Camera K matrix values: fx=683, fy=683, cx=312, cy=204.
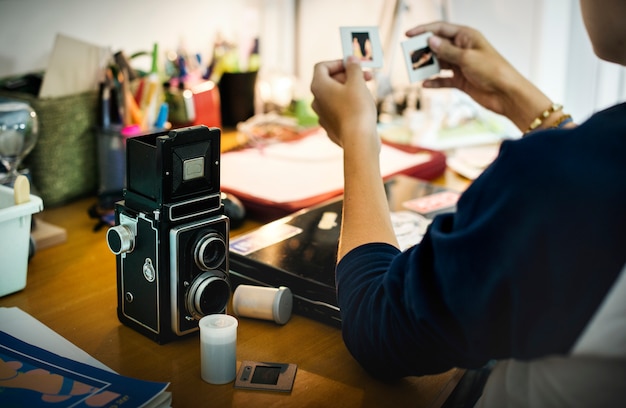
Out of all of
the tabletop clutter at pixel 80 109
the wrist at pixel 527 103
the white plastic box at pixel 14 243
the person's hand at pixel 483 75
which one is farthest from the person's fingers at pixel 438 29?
the white plastic box at pixel 14 243

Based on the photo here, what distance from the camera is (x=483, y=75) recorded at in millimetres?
1332

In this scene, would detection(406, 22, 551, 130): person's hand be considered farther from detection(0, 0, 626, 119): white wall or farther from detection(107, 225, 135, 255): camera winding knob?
detection(107, 225, 135, 255): camera winding knob

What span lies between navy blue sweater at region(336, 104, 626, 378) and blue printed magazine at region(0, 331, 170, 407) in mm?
310

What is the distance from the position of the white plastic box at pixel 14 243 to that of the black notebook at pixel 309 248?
316mm

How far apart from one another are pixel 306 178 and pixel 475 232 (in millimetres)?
861

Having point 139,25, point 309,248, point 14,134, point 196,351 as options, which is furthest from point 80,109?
point 196,351

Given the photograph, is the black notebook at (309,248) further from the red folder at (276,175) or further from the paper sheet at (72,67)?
the paper sheet at (72,67)

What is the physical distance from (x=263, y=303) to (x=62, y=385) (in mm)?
302

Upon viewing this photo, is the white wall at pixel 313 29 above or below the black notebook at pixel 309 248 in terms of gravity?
above

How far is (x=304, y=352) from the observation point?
916 mm

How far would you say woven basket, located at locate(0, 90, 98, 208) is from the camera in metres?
1.39

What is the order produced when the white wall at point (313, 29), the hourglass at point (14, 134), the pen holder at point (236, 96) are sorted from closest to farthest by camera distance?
1. the hourglass at point (14, 134)
2. the white wall at point (313, 29)
3. the pen holder at point (236, 96)

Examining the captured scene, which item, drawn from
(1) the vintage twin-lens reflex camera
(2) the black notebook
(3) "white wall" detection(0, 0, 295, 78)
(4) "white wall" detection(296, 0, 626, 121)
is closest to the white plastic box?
(1) the vintage twin-lens reflex camera

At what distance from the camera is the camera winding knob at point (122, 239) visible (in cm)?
90
